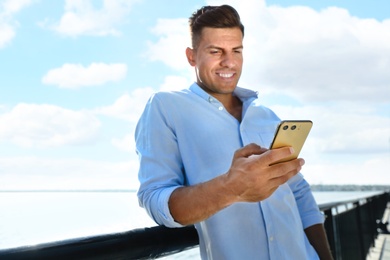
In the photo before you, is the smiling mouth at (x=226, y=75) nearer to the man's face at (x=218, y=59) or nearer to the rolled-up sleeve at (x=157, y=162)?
the man's face at (x=218, y=59)

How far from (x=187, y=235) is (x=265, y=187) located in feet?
1.62

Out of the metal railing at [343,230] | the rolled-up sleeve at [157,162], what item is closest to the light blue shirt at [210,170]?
the rolled-up sleeve at [157,162]

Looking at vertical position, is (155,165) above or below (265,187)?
above

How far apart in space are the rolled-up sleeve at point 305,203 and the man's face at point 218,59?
1.87 ft

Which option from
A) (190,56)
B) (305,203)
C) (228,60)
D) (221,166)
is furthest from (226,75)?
(305,203)

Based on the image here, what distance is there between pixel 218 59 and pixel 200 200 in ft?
2.62

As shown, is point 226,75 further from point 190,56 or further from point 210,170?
point 210,170

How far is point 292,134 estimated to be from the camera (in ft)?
5.58

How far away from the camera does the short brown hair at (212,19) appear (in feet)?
7.41

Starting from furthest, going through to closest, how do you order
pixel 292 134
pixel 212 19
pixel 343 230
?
pixel 343 230, pixel 212 19, pixel 292 134

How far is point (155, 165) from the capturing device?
1.93 metres

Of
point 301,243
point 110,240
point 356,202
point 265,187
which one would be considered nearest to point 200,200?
point 265,187

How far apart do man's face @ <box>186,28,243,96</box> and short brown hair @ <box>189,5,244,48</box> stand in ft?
0.07

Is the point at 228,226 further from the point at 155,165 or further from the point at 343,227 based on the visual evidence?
the point at 343,227
